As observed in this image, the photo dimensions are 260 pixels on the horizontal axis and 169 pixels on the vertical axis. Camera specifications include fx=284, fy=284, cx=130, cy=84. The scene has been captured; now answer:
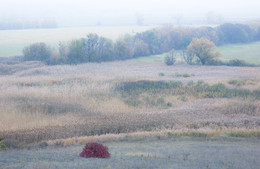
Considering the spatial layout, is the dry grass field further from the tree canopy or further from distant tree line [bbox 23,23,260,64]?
distant tree line [bbox 23,23,260,64]

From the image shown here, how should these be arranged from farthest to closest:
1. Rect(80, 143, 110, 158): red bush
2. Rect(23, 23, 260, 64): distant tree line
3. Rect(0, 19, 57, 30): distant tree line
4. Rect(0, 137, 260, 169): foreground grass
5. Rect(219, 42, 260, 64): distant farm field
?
Rect(0, 19, 57, 30): distant tree line
Rect(219, 42, 260, 64): distant farm field
Rect(23, 23, 260, 64): distant tree line
Rect(80, 143, 110, 158): red bush
Rect(0, 137, 260, 169): foreground grass

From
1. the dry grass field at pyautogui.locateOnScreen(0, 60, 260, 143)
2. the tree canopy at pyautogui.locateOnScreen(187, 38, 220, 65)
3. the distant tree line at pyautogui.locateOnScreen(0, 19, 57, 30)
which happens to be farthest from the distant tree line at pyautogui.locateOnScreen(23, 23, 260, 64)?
the distant tree line at pyautogui.locateOnScreen(0, 19, 57, 30)

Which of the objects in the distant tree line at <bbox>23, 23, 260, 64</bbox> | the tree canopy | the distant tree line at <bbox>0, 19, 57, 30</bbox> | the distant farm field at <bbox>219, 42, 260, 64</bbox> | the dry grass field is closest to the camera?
the dry grass field

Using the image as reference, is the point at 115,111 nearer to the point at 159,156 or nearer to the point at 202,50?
the point at 159,156

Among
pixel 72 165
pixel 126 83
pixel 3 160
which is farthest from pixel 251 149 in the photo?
pixel 126 83

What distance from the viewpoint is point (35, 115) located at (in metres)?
16.2

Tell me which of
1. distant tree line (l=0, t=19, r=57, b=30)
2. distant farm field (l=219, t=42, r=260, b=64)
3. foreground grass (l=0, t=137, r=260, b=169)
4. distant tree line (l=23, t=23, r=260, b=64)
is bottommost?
distant farm field (l=219, t=42, r=260, b=64)

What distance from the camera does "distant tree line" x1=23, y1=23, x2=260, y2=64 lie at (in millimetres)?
51156

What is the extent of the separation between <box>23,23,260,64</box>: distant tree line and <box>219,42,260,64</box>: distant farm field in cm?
399

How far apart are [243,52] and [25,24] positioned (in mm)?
68378

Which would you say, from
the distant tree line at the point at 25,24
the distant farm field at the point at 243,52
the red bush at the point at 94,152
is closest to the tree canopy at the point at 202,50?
the distant farm field at the point at 243,52

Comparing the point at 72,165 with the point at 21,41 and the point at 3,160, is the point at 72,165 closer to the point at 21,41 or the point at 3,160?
the point at 3,160

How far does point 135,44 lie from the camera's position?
206 feet

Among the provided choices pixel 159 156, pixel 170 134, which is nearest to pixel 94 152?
pixel 159 156
